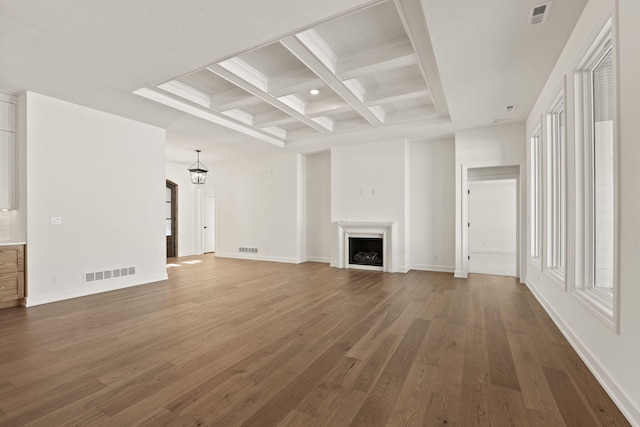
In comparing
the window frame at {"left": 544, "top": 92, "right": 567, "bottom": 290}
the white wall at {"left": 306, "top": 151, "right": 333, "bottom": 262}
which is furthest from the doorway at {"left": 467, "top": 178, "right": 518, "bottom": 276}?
the window frame at {"left": 544, "top": 92, "right": 567, "bottom": 290}

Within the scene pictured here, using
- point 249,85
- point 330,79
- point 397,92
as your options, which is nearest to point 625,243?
point 330,79

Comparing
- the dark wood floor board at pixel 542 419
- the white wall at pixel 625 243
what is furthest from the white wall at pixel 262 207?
the dark wood floor board at pixel 542 419

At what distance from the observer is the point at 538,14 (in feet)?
8.54

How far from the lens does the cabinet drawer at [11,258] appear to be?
400 centimetres

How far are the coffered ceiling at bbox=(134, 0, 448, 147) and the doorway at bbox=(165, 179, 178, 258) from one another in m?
4.72

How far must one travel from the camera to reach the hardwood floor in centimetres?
186

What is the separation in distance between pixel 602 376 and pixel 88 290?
6.35 meters

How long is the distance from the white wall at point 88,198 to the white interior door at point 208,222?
14.9 feet

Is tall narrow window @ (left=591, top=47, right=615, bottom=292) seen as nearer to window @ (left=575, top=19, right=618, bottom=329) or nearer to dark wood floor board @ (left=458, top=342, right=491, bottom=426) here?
window @ (left=575, top=19, right=618, bottom=329)

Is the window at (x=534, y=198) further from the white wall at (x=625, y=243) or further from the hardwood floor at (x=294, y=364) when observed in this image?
the white wall at (x=625, y=243)

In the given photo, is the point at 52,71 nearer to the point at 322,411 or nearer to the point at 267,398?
the point at 267,398

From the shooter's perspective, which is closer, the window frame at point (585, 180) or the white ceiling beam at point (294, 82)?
the window frame at point (585, 180)

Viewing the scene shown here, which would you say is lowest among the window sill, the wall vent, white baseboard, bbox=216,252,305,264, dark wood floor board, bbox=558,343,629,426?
white baseboard, bbox=216,252,305,264

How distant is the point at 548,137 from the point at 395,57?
2.34 meters
